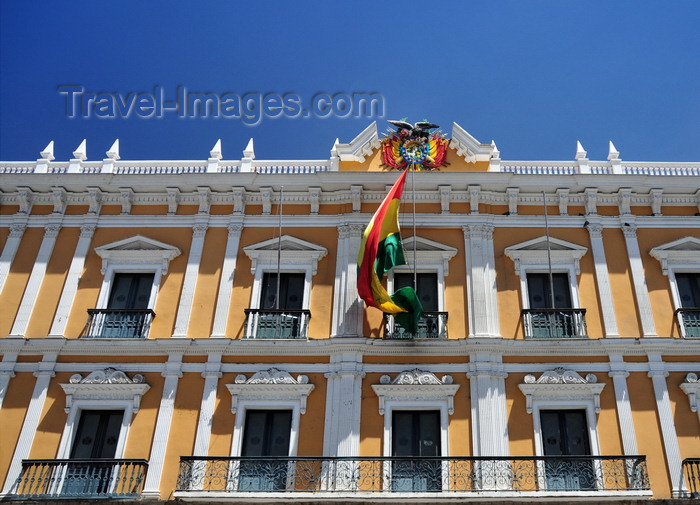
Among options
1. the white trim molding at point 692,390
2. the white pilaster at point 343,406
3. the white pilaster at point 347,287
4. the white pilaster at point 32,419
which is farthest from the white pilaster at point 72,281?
the white trim molding at point 692,390

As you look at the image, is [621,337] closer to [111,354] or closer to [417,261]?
[417,261]

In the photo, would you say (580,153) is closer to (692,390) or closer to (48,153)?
(692,390)

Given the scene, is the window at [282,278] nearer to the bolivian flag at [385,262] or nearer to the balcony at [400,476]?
the bolivian flag at [385,262]

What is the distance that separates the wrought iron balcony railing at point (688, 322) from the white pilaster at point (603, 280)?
1393 mm

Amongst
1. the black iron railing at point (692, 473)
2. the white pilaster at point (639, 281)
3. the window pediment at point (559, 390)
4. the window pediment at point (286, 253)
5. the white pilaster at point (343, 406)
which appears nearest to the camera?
the black iron railing at point (692, 473)

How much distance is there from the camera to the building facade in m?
14.4

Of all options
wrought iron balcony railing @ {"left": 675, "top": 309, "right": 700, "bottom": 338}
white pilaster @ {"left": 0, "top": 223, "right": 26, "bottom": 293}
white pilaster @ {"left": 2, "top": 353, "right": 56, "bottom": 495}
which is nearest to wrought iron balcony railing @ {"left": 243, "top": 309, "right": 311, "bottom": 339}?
white pilaster @ {"left": 2, "top": 353, "right": 56, "bottom": 495}

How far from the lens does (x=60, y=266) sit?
17.6m

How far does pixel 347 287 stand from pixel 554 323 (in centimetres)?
475

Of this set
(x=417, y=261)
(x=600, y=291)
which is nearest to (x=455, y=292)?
(x=417, y=261)

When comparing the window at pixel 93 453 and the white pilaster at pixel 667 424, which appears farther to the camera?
the window at pixel 93 453

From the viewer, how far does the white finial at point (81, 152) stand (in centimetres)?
1928

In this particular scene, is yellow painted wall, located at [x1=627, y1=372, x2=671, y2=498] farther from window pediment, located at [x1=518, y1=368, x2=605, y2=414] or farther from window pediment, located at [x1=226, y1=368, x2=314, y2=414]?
window pediment, located at [x1=226, y1=368, x2=314, y2=414]

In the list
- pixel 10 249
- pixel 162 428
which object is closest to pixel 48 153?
pixel 10 249
